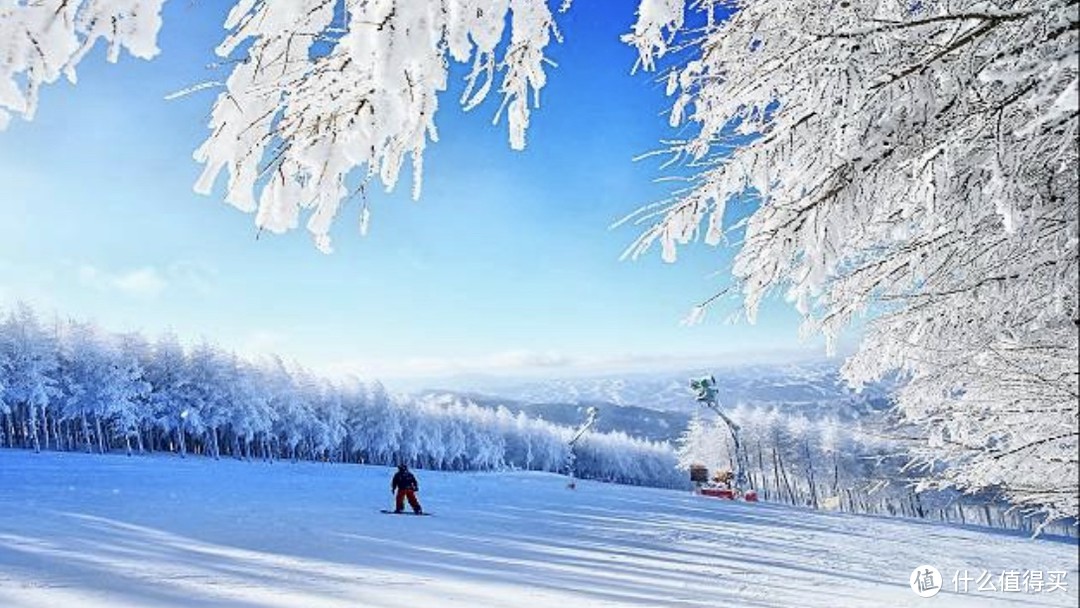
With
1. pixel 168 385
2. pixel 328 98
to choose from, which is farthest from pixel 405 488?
pixel 168 385

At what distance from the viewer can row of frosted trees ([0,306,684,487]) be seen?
53594 mm

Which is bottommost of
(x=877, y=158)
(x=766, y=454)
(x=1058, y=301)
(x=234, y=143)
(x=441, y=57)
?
(x=766, y=454)

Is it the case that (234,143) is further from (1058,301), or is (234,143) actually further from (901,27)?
(1058,301)

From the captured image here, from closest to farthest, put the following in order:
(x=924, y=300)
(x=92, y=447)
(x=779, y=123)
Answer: (x=779, y=123)
(x=924, y=300)
(x=92, y=447)

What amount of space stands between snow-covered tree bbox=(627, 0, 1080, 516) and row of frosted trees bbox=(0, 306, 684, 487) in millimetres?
61698

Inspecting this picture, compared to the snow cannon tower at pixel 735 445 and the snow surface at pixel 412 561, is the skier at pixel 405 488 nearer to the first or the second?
the snow surface at pixel 412 561

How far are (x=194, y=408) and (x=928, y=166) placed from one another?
66372mm

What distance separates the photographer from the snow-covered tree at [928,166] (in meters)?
2.04

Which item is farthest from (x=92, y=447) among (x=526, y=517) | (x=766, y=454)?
(x=766, y=454)

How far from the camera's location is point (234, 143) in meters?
1.96

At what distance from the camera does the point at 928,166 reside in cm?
216

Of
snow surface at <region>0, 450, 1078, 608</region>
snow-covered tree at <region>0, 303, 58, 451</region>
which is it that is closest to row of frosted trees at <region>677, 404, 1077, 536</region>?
snow-covered tree at <region>0, 303, 58, 451</region>

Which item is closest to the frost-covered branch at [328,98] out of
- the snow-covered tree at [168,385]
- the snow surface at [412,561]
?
the snow surface at [412,561]

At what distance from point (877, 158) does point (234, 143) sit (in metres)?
2.17
